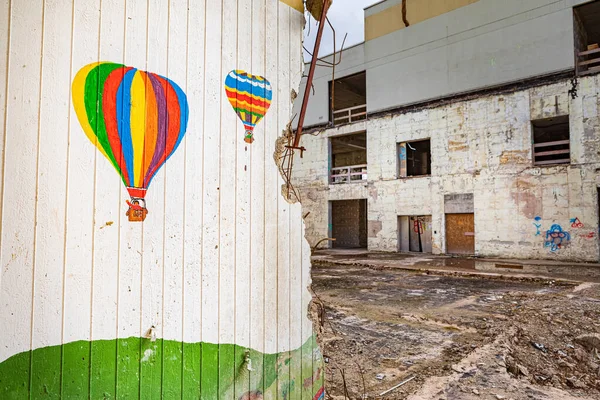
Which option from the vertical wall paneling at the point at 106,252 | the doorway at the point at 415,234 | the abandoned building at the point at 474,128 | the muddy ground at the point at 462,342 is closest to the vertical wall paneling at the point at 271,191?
the muddy ground at the point at 462,342

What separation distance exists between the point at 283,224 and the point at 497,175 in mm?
13354

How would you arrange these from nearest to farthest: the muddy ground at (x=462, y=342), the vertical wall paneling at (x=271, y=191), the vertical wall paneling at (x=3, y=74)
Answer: the vertical wall paneling at (x=3, y=74) < the vertical wall paneling at (x=271, y=191) < the muddy ground at (x=462, y=342)

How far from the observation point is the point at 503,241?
43.3 ft

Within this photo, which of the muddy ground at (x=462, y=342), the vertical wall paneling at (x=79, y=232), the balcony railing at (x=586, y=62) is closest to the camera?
the vertical wall paneling at (x=79, y=232)

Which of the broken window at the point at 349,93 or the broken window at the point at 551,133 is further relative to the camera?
the broken window at the point at 349,93

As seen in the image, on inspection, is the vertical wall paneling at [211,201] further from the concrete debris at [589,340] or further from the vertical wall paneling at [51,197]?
the concrete debris at [589,340]

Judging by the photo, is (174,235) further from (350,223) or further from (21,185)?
(350,223)

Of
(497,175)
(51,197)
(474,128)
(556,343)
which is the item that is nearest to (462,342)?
(556,343)

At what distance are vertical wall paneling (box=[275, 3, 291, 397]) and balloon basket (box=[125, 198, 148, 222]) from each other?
78 cm

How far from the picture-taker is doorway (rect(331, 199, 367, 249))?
20.8 metres

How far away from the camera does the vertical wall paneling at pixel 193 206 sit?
175cm

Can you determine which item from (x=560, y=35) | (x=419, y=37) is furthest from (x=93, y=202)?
(x=419, y=37)

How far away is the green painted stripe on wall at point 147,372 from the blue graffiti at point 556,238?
1292 cm

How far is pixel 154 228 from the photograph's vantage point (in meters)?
1.65
